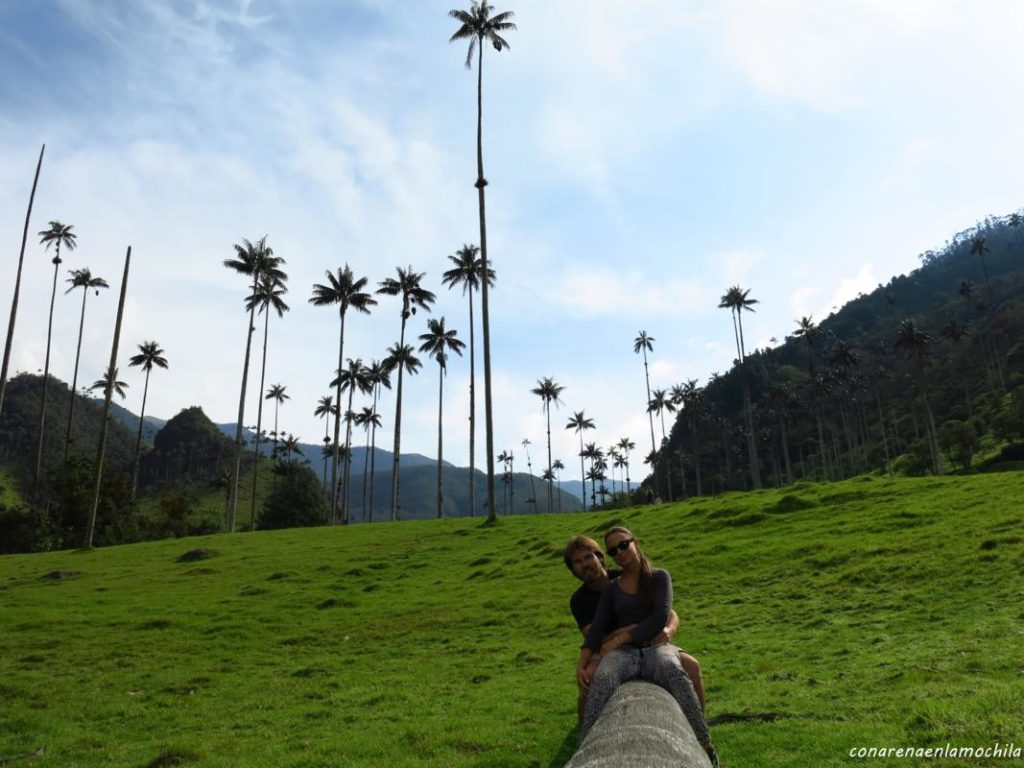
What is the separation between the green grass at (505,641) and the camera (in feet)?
32.6

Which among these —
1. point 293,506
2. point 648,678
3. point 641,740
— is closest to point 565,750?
point 648,678

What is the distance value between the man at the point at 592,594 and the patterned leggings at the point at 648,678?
1.27 feet

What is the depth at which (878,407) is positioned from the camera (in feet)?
447

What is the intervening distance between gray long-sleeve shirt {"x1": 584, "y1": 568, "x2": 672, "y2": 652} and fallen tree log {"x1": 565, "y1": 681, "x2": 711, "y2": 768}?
131 cm

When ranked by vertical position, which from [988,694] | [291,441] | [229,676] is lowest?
[229,676]

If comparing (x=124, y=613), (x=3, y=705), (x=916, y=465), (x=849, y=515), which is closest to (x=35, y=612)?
(x=124, y=613)

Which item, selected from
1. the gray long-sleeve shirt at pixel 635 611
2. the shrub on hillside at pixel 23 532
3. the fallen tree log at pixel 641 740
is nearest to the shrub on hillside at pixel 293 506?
the shrub on hillside at pixel 23 532

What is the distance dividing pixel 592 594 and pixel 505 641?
45.0 ft

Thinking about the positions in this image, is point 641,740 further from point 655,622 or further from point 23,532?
point 23,532

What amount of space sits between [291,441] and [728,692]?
13337 centimetres

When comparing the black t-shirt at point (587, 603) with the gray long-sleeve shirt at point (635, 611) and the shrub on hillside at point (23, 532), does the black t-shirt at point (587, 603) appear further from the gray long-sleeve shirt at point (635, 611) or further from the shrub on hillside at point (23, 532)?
the shrub on hillside at point (23, 532)

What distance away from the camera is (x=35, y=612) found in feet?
88.3

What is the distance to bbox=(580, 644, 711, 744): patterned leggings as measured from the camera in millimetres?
5578

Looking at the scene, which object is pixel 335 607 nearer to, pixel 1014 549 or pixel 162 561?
pixel 162 561
